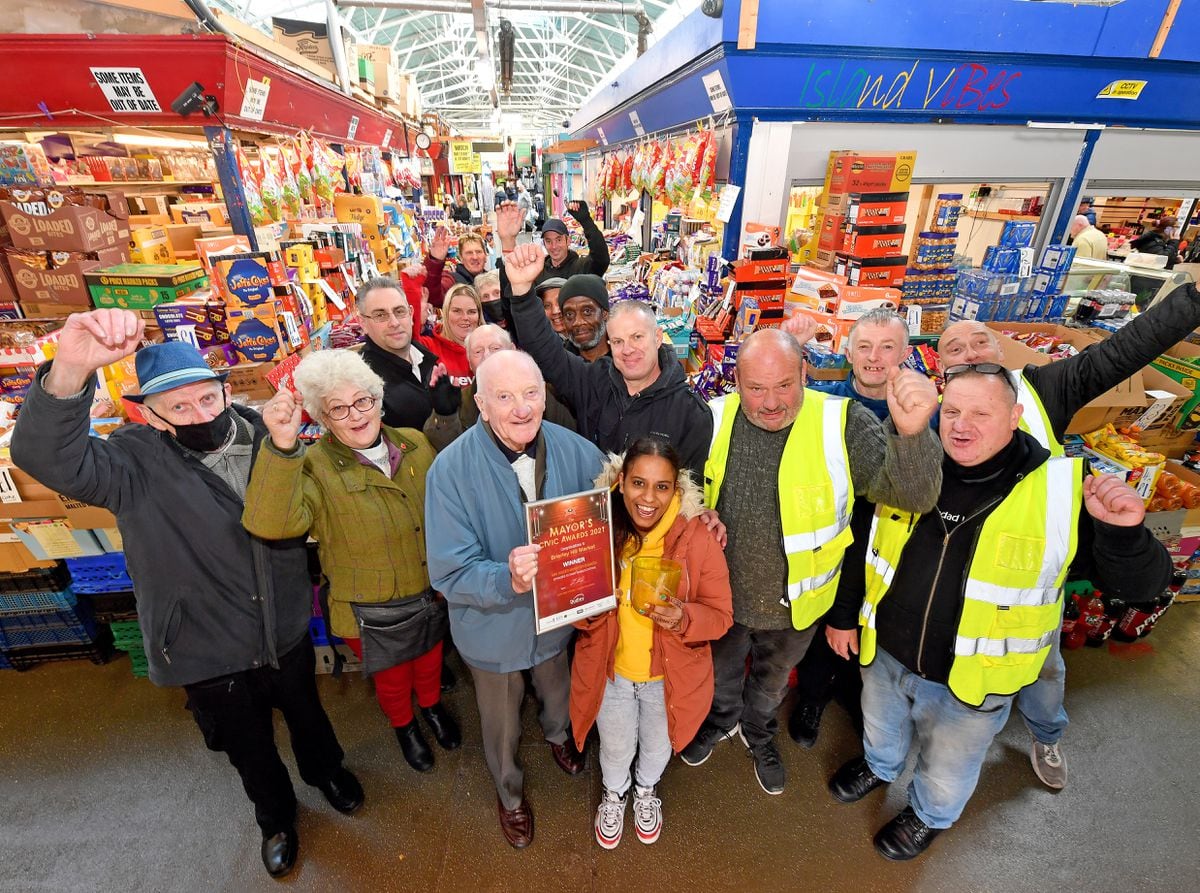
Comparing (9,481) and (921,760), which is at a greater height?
(9,481)

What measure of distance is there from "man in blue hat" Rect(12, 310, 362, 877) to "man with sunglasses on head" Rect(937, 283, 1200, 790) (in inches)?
111

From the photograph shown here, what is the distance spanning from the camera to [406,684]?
2549 mm

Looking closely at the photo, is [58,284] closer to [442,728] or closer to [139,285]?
[139,285]

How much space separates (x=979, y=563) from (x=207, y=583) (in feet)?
8.59

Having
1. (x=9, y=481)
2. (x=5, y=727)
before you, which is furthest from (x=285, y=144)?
(x=5, y=727)

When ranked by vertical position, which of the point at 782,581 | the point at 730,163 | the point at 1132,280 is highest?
the point at 730,163

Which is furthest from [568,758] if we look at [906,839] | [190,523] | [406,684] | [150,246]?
[150,246]

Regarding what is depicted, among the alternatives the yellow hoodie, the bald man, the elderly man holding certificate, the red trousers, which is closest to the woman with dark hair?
the yellow hoodie

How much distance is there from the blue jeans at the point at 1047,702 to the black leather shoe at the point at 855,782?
78cm

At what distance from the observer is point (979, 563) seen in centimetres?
181

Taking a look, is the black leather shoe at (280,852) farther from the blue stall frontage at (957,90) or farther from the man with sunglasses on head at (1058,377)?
the blue stall frontage at (957,90)

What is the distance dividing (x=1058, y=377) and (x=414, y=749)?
3.42m

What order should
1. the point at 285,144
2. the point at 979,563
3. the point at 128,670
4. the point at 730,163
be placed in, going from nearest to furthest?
the point at 979,563, the point at 128,670, the point at 730,163, the point at 285,144

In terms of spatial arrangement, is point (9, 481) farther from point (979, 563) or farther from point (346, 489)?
point (979, 563)
